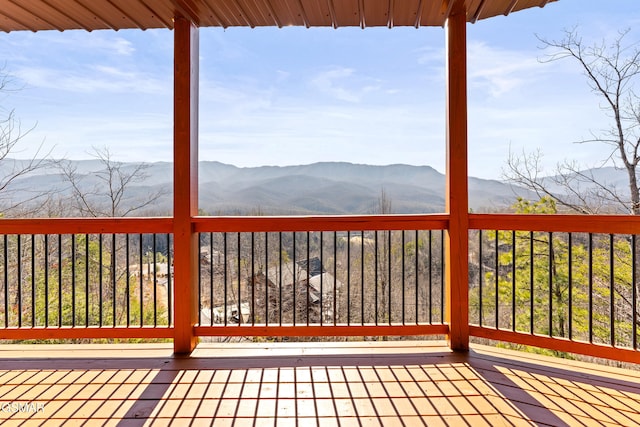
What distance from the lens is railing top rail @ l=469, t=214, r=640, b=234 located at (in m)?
2.17

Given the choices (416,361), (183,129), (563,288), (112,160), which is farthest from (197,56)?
(563,288)

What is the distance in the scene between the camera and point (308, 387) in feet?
6.67

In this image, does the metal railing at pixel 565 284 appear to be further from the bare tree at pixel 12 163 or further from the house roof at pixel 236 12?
the bare tree at pixel 12 163

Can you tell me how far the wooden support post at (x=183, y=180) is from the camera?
2535 millimetres

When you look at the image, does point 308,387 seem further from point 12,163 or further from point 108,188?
point 12,163

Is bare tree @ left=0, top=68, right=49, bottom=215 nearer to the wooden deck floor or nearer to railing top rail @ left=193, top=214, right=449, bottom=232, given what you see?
the wooden deck floor

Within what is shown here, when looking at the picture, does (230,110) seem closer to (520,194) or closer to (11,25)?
(11,25)

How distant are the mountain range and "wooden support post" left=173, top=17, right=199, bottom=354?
3.83ft

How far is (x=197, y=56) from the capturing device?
2.68m

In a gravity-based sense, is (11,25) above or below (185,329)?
above

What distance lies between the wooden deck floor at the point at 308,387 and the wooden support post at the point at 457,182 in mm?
314

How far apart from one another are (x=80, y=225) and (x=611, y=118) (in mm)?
8608

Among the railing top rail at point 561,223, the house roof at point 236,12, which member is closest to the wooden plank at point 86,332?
the house roof at point 236,12

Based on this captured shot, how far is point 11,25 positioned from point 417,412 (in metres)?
4.33
